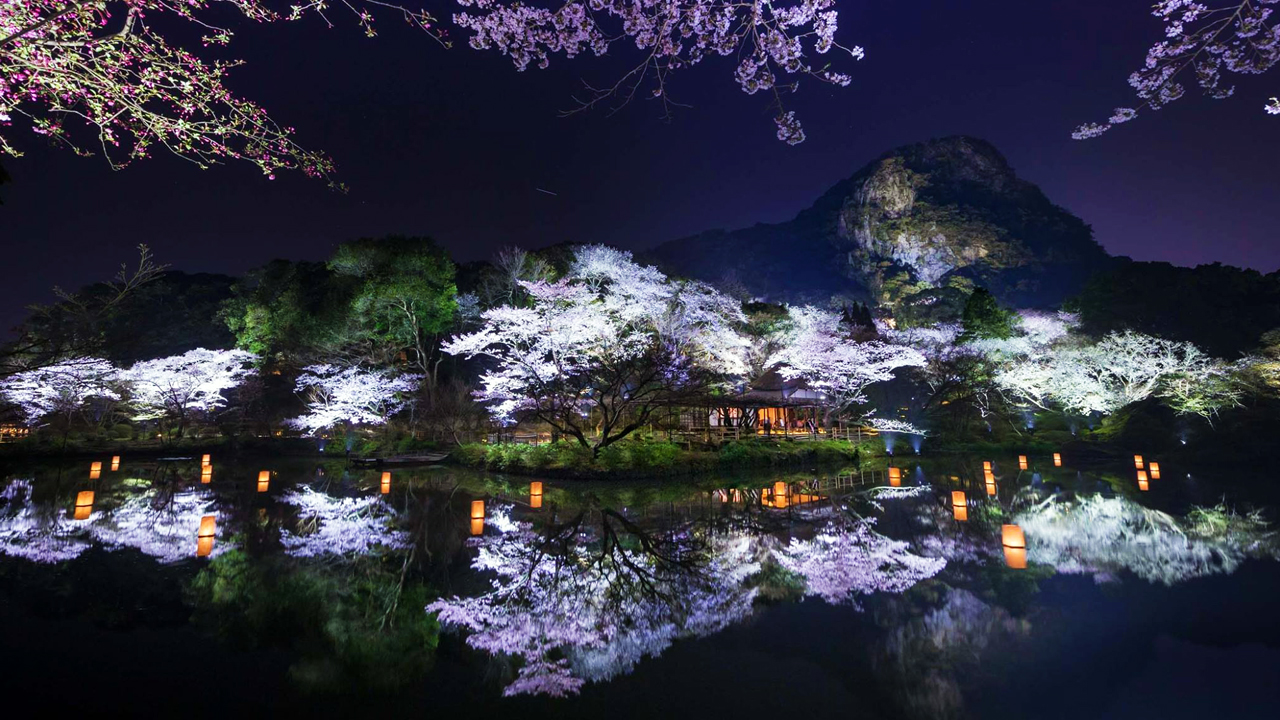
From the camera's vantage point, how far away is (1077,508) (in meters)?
10.9

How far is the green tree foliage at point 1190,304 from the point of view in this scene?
27484 mm

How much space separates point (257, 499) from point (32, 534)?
379cm

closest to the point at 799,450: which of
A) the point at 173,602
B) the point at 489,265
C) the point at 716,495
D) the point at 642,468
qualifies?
the point at 642,468

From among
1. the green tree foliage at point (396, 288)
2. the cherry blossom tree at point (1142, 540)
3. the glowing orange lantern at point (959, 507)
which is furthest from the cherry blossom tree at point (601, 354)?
the cherry blossom tree at point (1142, 540)

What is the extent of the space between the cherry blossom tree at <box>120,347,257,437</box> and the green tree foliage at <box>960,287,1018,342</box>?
3714cm

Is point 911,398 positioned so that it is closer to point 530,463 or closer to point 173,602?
point 530,463

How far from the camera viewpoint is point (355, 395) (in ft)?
76.1

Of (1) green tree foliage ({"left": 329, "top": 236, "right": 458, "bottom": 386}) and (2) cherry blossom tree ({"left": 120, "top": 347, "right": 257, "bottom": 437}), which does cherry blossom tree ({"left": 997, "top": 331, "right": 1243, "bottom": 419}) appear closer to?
(1) green tree foliage ({"left": 329, "top": 236, "right": 458, "bottom": 386})

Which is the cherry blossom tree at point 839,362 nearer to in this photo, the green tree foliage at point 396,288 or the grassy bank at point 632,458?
the grassy bank at point 632,458

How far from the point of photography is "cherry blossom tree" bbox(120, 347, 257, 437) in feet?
81.9

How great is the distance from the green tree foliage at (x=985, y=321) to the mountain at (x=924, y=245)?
14.5 meters

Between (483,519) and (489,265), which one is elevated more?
(489,265)

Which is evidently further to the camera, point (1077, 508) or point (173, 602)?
point (1077, 508)

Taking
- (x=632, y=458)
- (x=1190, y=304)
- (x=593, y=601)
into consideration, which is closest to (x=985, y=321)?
(x=1190, y=304)
